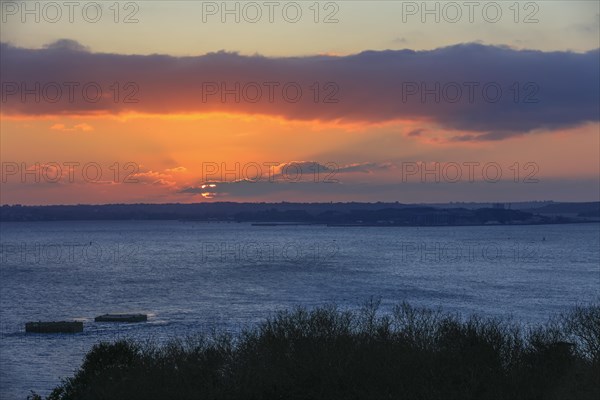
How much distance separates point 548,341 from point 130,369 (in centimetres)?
1651

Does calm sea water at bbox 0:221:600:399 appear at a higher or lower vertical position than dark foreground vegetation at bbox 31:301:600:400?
lower

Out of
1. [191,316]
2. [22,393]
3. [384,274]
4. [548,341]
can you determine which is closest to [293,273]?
[384,274]

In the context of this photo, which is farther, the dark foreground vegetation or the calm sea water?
the calm sea water

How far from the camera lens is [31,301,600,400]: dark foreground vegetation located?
27312 millimetres

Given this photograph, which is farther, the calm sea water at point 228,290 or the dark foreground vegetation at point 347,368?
the calm sea water at point 228,290

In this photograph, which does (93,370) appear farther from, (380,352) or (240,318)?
(240,318)

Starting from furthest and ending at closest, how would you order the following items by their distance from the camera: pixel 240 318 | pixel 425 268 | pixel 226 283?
pixel 425 268 < pixel 226 283 < pixel 240 318

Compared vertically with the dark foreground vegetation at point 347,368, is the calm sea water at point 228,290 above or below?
below

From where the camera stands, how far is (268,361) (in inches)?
1166

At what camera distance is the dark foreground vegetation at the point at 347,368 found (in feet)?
89.6

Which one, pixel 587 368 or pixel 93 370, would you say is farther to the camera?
pixel 93 370

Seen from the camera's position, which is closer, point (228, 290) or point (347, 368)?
point (347, 368)

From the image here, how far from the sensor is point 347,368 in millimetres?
28875

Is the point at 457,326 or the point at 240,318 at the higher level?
the point at 457,326
